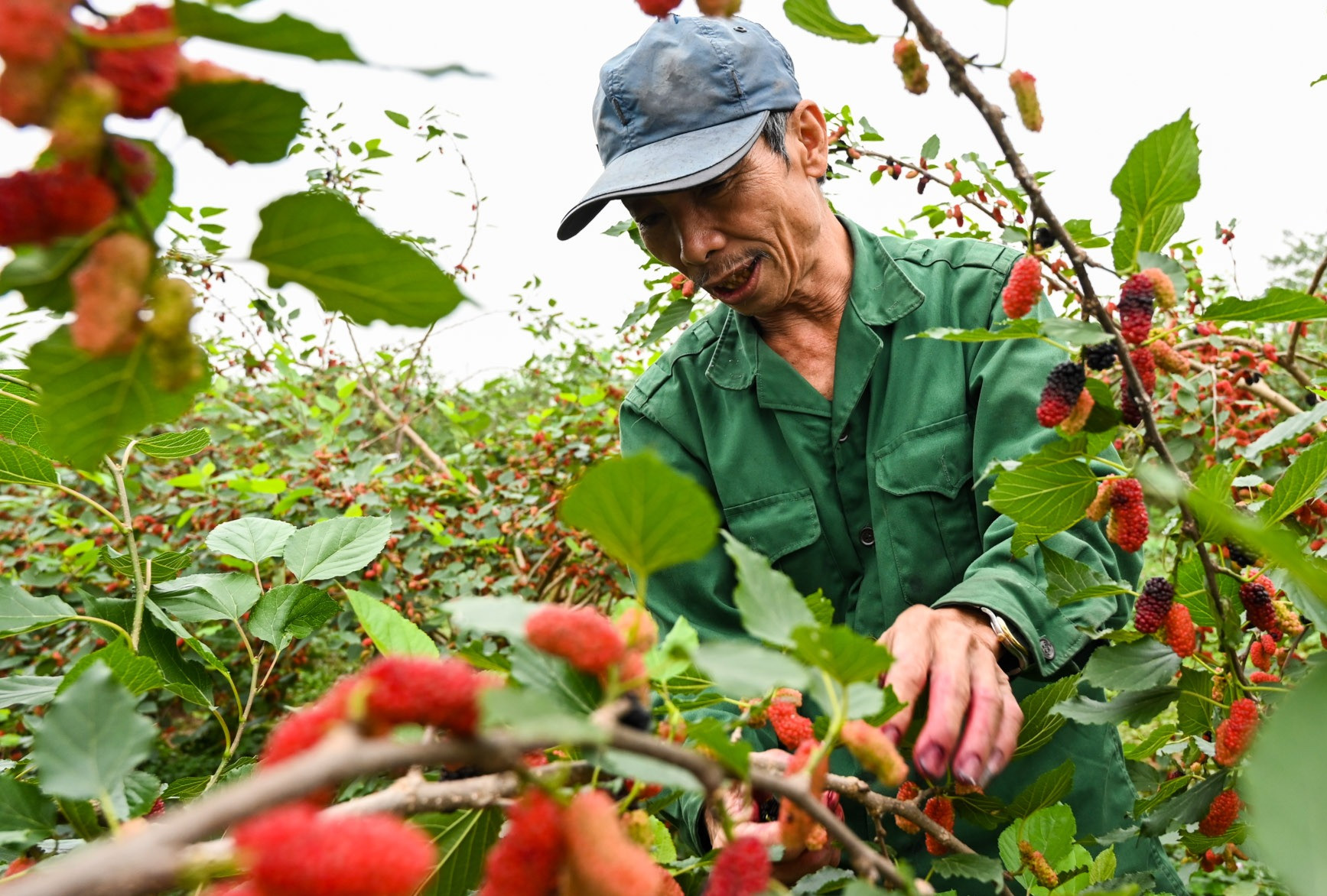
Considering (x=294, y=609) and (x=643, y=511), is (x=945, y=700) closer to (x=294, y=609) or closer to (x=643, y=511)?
(x=643, y=511)

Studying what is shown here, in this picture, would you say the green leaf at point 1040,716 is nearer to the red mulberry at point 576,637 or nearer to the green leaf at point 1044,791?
the green leaf at point 1044,791

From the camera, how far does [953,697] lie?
0.85 meters

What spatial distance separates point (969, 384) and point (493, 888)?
1.35 m

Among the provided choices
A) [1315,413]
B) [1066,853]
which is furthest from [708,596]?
[1315,413]

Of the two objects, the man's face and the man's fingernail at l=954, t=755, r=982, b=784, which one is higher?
the man's face

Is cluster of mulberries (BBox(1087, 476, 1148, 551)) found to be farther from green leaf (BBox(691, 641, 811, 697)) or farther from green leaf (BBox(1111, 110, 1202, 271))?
green leaf (BBox(691, 641, 811, 697))

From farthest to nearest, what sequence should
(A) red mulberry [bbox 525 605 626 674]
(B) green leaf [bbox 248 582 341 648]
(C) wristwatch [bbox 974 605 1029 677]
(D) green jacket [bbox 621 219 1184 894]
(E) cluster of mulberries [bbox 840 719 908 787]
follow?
(D) green jacket [bbox 621 219 1184 894] < (C) wristwatch [bbox 974 605 1029 677] < (B) green leaf [bbox 248 582 341 648] < (E) cluster of mulberries [bbox 840 719 908 787] < (A) red mulberry [bbox 525 605 626 674]

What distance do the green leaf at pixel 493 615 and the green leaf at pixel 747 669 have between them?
0.28 feet

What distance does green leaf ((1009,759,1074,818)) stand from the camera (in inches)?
34.6

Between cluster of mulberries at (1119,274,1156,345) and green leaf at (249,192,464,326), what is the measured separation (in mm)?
616

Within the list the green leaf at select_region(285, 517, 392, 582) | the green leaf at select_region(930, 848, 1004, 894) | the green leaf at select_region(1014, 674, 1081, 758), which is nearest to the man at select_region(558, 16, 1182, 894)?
the green leaf at select_region(1014, 674, 1081, 758)

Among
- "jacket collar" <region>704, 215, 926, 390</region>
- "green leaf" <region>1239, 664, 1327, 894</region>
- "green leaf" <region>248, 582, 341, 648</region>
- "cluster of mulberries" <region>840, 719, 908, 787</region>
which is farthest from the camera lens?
"jacket collar" <region>704, 215, 926, 390</region>

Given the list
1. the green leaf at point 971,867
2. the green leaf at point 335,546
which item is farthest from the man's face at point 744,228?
the green leaf at point 971,867

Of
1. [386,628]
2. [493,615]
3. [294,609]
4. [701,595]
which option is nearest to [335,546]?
[294,609]
